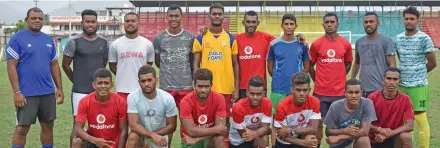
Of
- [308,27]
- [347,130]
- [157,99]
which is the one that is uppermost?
[308,27]

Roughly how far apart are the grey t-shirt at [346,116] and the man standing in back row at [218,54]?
3.90ft

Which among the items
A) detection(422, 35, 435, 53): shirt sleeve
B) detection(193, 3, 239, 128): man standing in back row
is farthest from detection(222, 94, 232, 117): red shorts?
detection(422, 35, 435, 53): shirt sleeve

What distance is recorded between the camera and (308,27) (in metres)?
41.8

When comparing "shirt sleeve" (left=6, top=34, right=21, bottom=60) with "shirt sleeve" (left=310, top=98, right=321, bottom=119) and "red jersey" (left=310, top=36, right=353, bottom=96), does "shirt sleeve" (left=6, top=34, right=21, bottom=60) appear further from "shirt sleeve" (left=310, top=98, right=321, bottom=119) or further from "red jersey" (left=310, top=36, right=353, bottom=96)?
"red jersey" (left=310, top=36, right=353, bottom=96)

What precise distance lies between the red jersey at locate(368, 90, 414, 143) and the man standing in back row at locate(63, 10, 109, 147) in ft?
9.96

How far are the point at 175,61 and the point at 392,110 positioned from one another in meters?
2.41

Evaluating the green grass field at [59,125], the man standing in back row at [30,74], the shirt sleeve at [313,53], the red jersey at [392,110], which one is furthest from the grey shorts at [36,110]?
the red jersey at [392,110]

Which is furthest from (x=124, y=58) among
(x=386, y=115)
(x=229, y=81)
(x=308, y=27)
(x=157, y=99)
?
(x=308, y=27)

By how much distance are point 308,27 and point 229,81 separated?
36843 mm

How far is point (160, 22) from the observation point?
4341cm

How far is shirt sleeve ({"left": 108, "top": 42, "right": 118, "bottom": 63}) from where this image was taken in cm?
572

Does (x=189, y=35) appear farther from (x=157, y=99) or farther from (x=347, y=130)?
(x=347, y=130)

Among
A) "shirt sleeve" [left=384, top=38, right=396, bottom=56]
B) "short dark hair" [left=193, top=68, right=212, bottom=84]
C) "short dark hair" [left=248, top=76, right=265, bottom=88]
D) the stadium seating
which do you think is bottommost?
"short dark hair" [left=248, top=76, right=265, bottom=88]

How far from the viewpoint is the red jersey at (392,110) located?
5.22 meters
